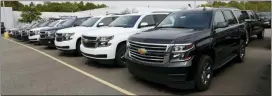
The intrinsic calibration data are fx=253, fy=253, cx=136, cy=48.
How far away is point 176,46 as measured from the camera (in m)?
4.60

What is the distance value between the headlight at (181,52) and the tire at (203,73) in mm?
328

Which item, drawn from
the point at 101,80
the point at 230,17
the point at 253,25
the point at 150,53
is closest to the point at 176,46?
the point at 150,53

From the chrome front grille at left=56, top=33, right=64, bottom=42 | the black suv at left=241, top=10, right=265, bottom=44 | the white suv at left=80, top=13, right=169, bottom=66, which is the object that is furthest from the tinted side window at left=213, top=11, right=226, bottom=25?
the chrome front grille at left=56, top=33, right=64, bottom=42

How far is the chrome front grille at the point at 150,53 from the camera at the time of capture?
4652 mm

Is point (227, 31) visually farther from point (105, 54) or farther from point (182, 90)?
point (105, 54)

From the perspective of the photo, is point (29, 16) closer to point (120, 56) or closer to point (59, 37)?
point (59, 37)

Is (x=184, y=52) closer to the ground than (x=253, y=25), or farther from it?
closer to the ground

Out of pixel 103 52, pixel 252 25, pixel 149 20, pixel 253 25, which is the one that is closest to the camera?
pixel 103 52

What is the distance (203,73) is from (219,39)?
1.15m

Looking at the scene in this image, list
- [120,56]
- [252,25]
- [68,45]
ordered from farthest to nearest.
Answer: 1. [252,25]
2. [68,45]
3. [120,56]

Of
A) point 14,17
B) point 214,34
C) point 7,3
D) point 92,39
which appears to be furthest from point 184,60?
point 7,3

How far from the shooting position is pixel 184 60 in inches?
179

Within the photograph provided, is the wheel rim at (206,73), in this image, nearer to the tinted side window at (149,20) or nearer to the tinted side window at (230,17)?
the tinted side window at (230,17)

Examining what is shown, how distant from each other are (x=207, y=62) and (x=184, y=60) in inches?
28.3
